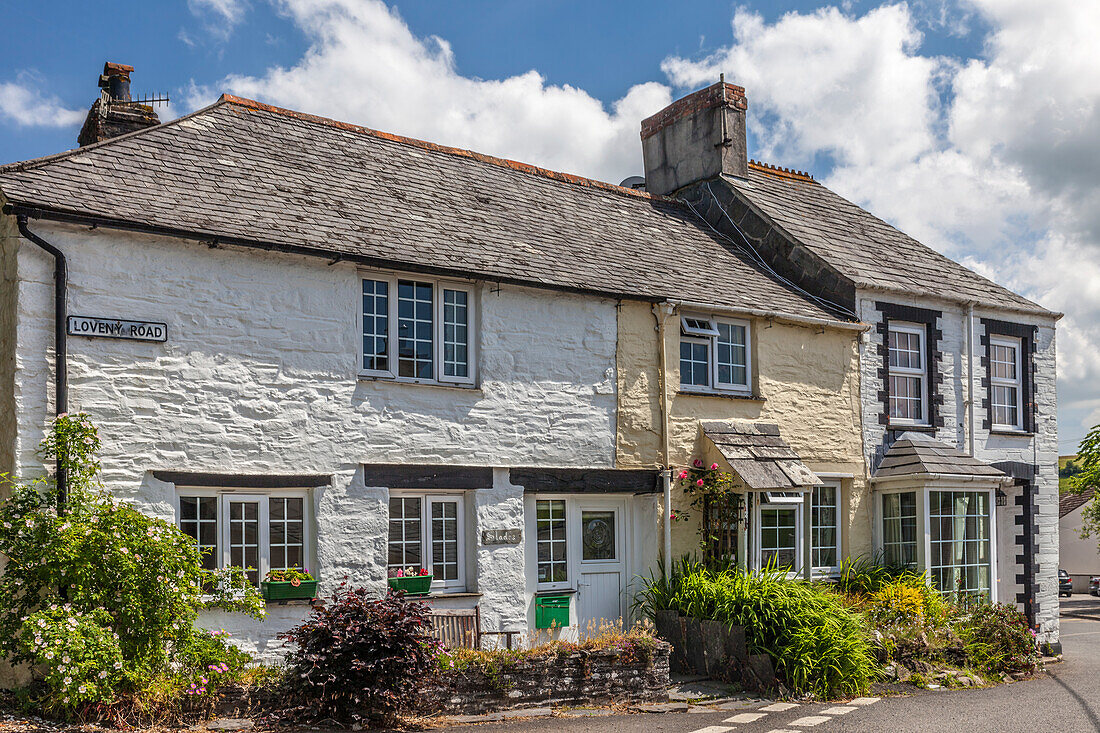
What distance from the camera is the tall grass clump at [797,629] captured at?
1246cm

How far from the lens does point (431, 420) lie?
1284cm

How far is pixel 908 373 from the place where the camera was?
709 inches

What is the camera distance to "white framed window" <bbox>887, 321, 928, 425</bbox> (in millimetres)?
17906

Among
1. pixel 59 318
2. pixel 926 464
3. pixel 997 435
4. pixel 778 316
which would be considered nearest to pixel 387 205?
pixel 59 318

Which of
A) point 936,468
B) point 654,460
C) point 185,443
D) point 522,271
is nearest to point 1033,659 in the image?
point 936,468

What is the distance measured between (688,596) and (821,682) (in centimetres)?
213

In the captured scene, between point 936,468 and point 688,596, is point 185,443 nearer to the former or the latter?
point 688,596

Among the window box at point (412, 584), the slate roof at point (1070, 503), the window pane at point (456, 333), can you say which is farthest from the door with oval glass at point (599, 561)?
the slate roof at point (1070, 503)

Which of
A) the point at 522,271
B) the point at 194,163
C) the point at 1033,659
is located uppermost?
the point at 194,163

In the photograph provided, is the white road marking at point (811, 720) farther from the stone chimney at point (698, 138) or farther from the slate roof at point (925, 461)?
the stone chimney at point (698, 138)

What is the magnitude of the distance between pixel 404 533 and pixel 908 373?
9913 millimetres

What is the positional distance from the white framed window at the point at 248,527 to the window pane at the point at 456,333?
2.57 meters

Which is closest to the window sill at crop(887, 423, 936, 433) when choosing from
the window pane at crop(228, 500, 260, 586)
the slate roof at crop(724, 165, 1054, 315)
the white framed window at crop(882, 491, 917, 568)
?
the white framed window at crop(882, 491, 917, 568)

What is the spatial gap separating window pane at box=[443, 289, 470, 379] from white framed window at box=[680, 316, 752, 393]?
145 inches
